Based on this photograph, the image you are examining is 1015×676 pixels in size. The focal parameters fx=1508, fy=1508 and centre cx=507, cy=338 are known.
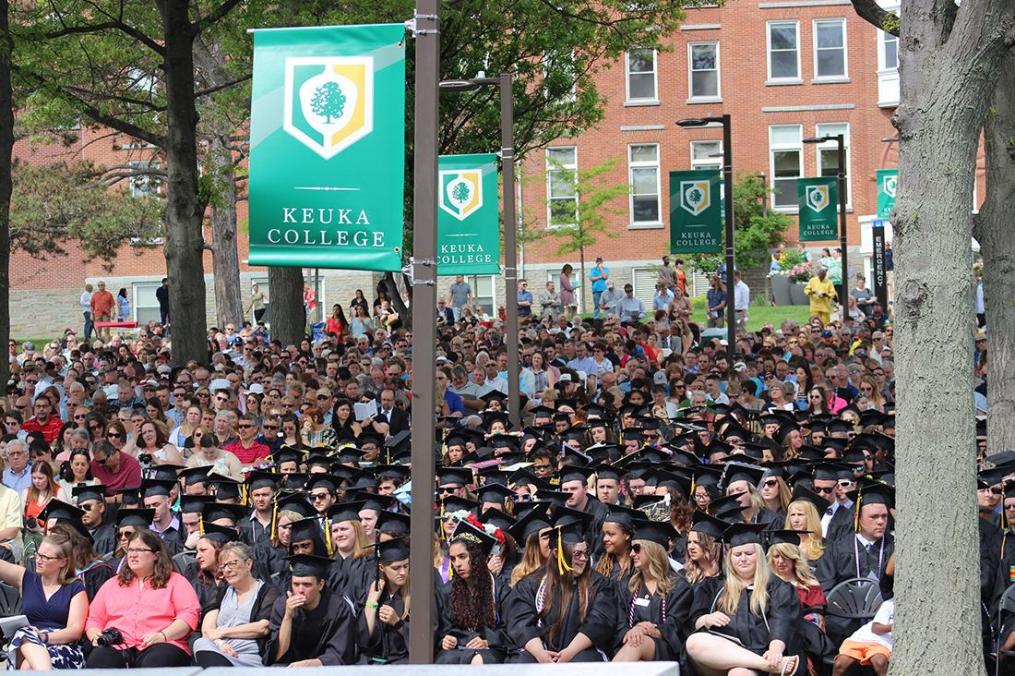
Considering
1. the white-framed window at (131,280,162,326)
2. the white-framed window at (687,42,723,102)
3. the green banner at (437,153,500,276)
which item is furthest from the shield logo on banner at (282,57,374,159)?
the white-framed window at (131,280,162,326)

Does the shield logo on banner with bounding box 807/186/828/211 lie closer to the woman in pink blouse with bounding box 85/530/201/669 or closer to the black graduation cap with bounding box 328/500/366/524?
the black graduation cap with bounding box 328/500/366/524

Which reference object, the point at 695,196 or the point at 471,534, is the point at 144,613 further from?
the point at 695,196

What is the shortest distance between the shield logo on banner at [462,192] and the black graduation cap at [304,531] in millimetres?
8054

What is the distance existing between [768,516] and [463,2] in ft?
54.9

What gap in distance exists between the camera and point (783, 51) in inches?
1976

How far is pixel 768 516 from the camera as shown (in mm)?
12172

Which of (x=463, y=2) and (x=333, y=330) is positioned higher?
(x=463, y=2)

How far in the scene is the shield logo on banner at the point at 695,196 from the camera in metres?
26.5

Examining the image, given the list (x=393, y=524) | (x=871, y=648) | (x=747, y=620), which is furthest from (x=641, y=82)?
(x=747, y=620)

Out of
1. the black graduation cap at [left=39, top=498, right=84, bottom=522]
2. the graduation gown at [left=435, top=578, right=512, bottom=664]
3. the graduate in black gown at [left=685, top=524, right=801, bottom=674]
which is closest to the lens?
the graduate in black gown at [left=685, top=524, right=801, bottom=674]

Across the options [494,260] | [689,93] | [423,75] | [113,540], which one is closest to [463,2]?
[494,260]

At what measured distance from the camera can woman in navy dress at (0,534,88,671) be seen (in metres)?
10.2

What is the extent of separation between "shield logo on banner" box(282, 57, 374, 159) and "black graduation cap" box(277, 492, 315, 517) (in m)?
5.13

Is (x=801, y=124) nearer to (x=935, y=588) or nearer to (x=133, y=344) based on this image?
(x=133, y=344)
